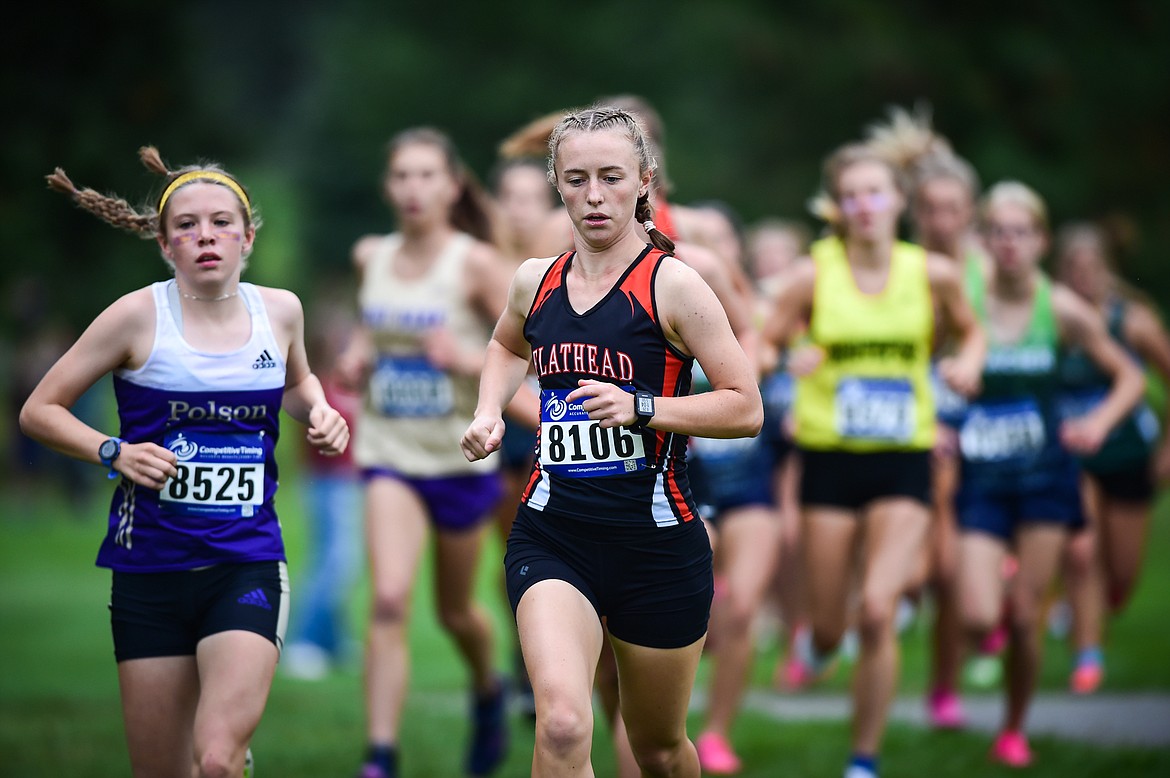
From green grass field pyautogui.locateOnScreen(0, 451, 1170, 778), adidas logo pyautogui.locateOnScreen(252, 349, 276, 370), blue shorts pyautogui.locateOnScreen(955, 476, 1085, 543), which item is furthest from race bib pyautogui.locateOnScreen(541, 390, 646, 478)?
blue shorts pyautogui.locateOnScreen(955, 476, 1085, 543)

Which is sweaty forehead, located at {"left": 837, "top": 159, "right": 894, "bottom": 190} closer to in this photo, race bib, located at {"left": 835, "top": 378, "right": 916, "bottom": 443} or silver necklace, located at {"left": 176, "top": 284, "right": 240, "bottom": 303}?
race bib, located at {"left": 835, "top": 378, "right": 916, "bottom": 443}

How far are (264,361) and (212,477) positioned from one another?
0.43 m

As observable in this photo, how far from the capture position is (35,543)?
63.4ft

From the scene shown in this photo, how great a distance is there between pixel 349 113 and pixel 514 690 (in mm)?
28949

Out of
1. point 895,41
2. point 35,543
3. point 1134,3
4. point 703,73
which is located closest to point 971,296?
point 35,543

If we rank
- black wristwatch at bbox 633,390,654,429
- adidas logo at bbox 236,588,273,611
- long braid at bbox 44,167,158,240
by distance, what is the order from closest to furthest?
black wristwatch at bbox 633,390,654,429 < adidas logo at bbox 236,588,273,611 < long braid at bbox 44,167,158,240

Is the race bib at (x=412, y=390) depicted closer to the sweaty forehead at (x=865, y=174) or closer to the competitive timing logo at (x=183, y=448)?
the sweaty forehead at (x=865, y=174)

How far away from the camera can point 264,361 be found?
195 inches

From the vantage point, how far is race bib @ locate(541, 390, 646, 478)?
456 cm

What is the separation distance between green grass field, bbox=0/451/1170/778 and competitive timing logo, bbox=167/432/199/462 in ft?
9.27

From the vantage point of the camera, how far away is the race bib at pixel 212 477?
4.82 metres

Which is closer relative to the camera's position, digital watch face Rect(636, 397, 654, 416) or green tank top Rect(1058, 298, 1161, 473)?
digital watch face Rect(636, 397, 654, 416)

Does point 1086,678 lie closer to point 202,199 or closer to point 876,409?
point 876,409

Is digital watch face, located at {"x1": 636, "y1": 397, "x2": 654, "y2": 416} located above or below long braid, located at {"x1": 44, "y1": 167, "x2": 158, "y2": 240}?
below
